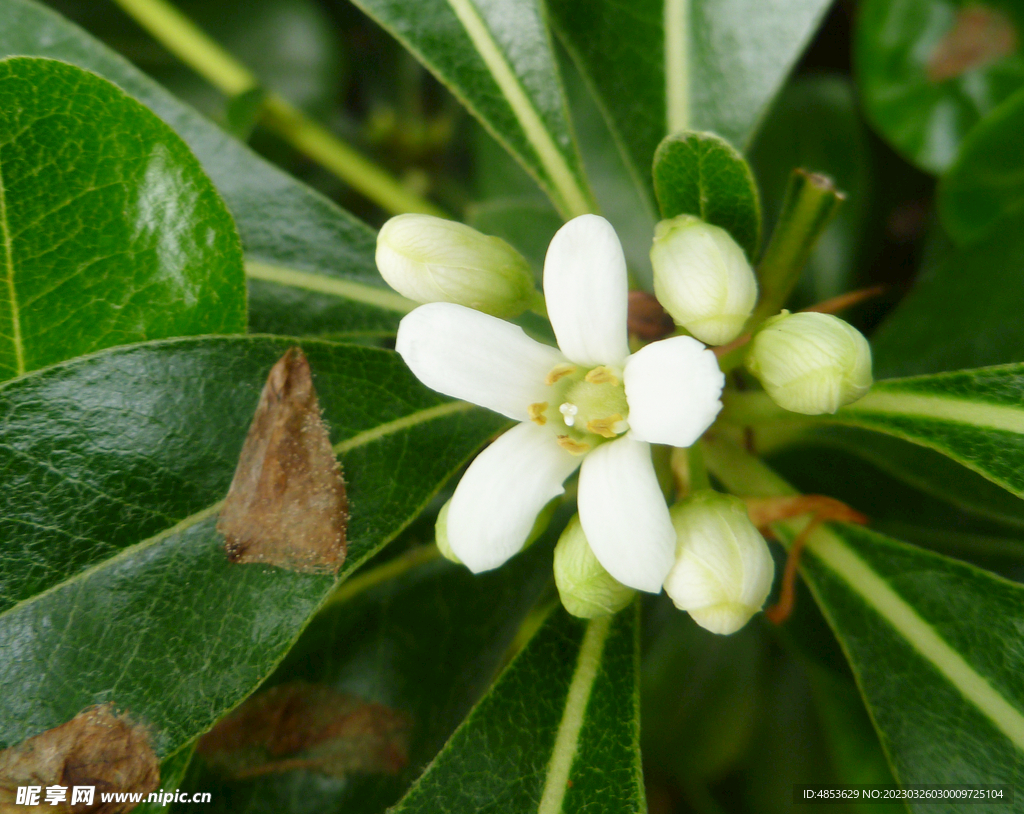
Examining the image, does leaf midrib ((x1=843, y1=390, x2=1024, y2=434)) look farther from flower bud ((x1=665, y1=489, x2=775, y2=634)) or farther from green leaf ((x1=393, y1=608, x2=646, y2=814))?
green leaf ((x1=393, y1=608, x2=646, y2=814))

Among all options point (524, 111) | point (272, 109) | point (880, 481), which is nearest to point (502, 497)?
point (524, 111)

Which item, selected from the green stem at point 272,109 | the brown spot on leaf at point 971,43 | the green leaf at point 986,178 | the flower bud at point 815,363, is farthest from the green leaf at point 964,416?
the green stem at point 272,109

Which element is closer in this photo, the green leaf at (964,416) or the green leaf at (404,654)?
the green leaf at (964,416)

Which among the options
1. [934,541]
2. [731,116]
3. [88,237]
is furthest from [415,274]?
[934,541]

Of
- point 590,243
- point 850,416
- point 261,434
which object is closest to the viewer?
point 590,243

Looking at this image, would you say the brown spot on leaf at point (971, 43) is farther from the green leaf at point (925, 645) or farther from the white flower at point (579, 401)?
the white flower at point (579, 401)

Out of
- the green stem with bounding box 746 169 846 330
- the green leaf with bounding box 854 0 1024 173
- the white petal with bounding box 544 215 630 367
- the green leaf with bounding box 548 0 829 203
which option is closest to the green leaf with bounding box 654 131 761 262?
the green stem with bounding box 746 169 846 330

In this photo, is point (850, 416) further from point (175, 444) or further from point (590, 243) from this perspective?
point (175, 444)
